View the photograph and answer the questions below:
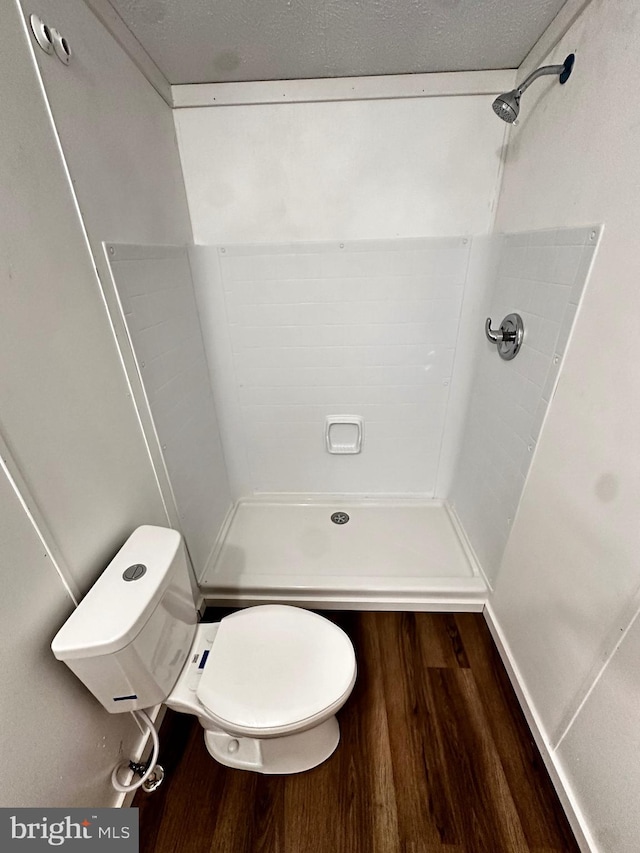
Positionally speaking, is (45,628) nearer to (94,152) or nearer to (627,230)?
(94,152)

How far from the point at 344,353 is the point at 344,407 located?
275 mm

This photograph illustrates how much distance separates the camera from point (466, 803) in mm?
1003

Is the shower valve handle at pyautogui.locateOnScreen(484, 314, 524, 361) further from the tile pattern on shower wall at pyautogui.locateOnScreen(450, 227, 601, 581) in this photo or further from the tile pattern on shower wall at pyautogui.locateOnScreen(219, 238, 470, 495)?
the tile pattern on shower wall at pyautogui.locateOnScreen(219, 238, 470, 495)

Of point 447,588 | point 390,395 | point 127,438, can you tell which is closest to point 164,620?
point 127,438

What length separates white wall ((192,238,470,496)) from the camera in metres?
1.53

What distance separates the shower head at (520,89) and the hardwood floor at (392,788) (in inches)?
71.5

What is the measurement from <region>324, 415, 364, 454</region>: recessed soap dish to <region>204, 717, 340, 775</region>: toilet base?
1.12 meters

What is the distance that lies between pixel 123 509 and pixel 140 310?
0.60 metres

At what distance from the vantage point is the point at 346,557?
65.5 inches

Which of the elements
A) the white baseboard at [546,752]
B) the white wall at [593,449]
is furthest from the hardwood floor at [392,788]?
the white wall at [593,449]
